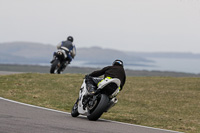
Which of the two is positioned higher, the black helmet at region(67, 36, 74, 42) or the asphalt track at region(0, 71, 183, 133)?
the black helmet at region(67, 36, 74, 42)

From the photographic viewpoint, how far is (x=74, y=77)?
71.9 ft

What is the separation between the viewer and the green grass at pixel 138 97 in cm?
1270

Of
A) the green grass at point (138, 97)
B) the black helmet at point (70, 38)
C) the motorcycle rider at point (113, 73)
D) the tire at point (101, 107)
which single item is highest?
the black helmet at point (70, 38)

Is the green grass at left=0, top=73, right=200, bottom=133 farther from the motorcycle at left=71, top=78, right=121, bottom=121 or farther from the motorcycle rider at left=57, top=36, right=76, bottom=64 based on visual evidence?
the motorcycle rider at left=57, top=36, right=76, bottom=64

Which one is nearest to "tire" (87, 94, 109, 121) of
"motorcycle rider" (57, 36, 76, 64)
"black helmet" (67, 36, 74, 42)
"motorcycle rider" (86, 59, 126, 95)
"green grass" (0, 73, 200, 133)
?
"motorcycle rider" (86, 59, 126, 95)

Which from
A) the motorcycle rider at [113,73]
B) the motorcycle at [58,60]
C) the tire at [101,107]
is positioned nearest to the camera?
the tire at [101,107]

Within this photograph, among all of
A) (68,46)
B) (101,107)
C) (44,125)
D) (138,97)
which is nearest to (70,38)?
(68,46)

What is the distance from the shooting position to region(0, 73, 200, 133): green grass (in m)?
12.7

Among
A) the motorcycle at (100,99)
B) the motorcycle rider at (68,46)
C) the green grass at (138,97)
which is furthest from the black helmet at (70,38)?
the motorcycle at (100,99)

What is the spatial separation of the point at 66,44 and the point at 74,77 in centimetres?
221

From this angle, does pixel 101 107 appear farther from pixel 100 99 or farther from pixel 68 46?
pixel 68 46

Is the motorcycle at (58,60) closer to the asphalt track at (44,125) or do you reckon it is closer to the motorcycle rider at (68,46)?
the motorcycle rider at (68,46)

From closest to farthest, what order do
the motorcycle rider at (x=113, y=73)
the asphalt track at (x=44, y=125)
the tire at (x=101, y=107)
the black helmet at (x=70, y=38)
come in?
the asphalt track at (x=44, y=125)
the tire at (x=101, y=107)
the motorcycle rider at (x=113, y=73)
the black helmet at (x=70, y=38)

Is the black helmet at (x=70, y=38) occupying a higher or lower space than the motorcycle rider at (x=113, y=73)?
higher
